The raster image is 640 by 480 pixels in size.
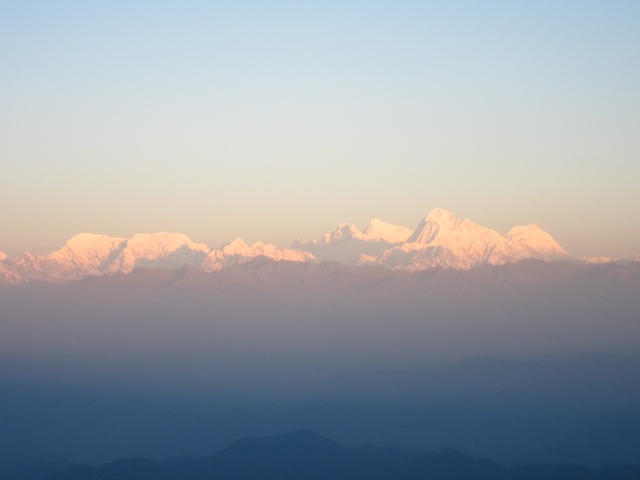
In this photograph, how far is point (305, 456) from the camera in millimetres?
183375

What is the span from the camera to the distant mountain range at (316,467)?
168000 millimetres

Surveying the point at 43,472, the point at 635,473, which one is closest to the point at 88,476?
the point at 43,472

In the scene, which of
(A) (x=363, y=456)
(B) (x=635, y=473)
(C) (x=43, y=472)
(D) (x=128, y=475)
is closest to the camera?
(B) (x=635, y=473)

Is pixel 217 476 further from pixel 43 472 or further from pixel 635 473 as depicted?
pixel 635 473

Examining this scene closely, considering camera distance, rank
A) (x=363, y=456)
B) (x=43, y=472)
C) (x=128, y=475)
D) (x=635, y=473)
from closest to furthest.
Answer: (x=635, y=473)
(x=128, y=475)
(x=363, y=456)
(x=43, y=472)

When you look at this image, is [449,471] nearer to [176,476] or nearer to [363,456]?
[363,456]

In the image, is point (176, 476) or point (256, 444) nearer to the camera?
point (176, 476)

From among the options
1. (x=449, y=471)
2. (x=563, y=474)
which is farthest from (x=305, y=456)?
(x=563, y=474)

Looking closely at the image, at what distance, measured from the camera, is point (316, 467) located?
179m

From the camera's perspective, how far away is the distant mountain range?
551 ft

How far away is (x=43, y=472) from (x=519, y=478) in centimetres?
8112

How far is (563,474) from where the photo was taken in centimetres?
16525

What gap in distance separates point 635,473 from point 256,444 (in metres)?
60.4

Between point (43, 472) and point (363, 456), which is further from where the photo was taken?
point (43, 472)
